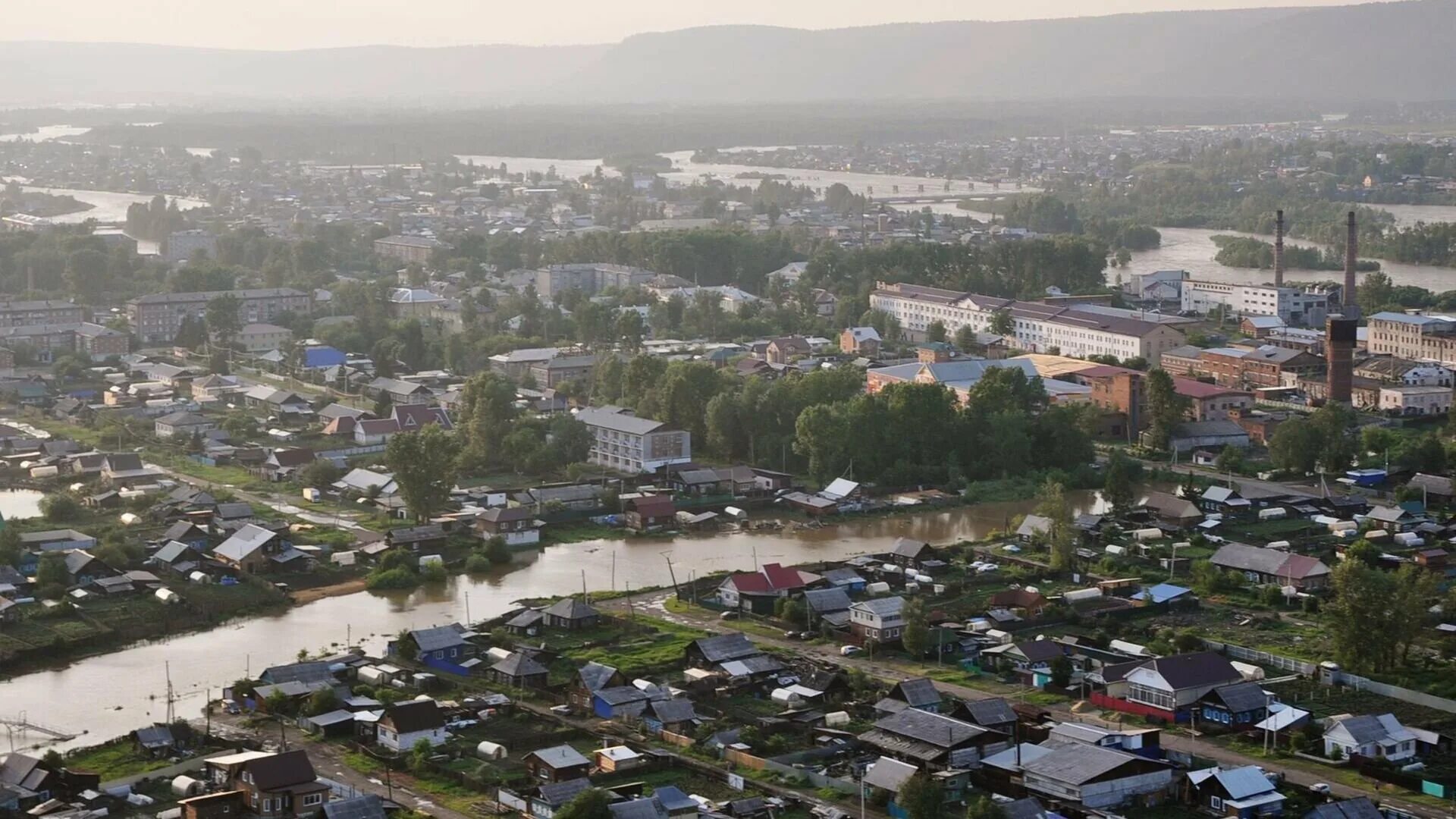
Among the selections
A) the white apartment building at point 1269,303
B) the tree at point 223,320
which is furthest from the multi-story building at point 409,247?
the white apartment building at point 1269,303

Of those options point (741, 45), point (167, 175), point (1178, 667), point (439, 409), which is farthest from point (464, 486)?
point (741, 45)

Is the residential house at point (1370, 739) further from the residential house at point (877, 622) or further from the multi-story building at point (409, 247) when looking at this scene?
the multi-story building at point (409, 247)

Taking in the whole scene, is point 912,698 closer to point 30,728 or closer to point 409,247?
point 30,728

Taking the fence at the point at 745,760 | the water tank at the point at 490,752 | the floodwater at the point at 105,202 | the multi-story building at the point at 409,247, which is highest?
the floodwater at the point at 105,202

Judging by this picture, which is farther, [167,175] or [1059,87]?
[1059,87]

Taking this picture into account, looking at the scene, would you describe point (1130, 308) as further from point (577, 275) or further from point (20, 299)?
point (20, 299)
